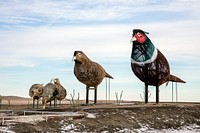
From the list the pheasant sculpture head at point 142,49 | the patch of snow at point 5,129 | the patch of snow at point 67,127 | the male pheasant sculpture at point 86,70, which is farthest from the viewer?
the male pheasant sculpture at point 86,70

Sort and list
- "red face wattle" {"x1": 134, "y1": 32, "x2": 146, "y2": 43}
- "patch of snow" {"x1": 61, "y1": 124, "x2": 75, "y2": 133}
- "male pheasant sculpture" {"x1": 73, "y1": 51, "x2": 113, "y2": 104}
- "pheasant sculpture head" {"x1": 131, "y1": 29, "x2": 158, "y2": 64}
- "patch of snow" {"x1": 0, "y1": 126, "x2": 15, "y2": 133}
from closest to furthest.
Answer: "patch of snow" {"x1": 0, "y1": 126, "x2": 15, "y2": 133}
"patch of snow" {"x1": 61, "y1": 124, "x2": 75, "y2": 133}
"pheasant sculpture head" {"x1": 131, "y1": 29, "x2": 158, "y2": 64}
"red face wattle" {"x1": 134, "y1": 32, "x2": 146, "y2": 43}
"male pheasant sculpture" {"x1": 73, "y1": 51, "x2": 113, "y2": 104}

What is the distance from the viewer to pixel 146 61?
2858 cm

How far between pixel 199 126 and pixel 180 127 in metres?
1.52

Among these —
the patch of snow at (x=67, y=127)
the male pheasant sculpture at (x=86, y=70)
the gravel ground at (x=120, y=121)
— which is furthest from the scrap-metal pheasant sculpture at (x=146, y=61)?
the patch of snow at (x=67, y=127)

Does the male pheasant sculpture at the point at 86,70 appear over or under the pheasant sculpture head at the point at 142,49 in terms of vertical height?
under

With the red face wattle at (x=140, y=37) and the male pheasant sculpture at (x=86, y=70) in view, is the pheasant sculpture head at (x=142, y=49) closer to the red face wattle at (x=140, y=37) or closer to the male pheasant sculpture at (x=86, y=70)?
the red face wattle at (x=140, y=37)

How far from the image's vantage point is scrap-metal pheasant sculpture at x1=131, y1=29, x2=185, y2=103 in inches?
1129

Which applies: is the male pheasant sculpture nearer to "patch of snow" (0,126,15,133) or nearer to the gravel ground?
the gravel ground

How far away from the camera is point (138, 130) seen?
19969 millimetres

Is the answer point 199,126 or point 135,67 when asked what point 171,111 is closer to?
point 199,126

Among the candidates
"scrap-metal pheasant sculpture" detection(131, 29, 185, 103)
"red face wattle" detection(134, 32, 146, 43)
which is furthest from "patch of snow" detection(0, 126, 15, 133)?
"red face wattle" detection(134, 32, 146, 43)

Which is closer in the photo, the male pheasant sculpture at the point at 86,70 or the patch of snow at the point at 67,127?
the patch of snow at the point at 67,127

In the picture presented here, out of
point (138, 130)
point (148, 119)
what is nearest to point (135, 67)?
point (148, 119)

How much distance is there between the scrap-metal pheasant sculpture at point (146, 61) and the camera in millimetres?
28688
